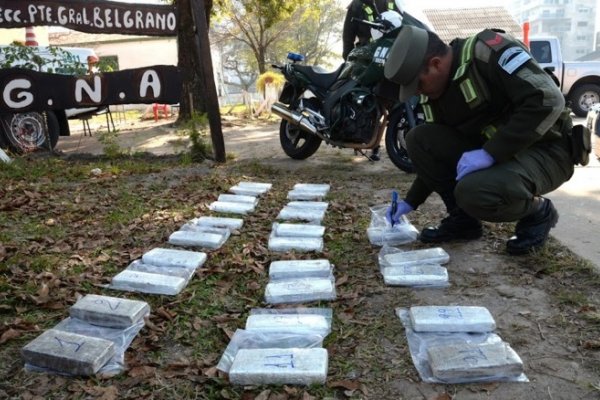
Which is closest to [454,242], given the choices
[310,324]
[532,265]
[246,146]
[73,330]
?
[532,265]

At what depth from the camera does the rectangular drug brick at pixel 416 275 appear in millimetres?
2383

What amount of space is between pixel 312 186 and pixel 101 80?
Answer: 8.68 feet

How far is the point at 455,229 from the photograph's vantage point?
2.91 meters

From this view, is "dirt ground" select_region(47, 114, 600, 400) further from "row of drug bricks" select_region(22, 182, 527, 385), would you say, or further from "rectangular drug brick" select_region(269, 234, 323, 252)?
"rectangular drug brick" select_region(269, 234, 323, 252)

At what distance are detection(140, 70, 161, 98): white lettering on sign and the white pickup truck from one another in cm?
867

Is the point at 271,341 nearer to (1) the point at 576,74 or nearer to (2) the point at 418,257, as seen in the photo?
(2) the point at 418,257

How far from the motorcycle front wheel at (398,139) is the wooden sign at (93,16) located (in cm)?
270

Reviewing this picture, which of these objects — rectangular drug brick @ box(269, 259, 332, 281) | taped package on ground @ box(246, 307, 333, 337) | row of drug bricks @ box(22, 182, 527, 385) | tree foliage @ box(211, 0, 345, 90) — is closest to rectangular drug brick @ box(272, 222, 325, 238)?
row of drug bricks @ box(22, 182, 527, 385)

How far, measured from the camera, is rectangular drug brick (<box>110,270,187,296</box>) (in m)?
2.30

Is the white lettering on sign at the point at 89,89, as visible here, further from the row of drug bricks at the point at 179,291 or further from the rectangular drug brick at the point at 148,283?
the rectangular drug brick at the point at 148,283

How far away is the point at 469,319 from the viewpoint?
196 centimetres

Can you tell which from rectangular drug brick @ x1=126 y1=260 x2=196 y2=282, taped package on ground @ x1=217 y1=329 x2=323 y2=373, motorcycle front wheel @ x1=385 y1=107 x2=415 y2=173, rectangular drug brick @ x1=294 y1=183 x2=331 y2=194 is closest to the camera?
taped package on ground @ x1=217 y1=329 x2=323 y2=373

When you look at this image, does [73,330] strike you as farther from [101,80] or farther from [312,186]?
[101,80]

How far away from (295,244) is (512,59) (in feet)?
4.79
